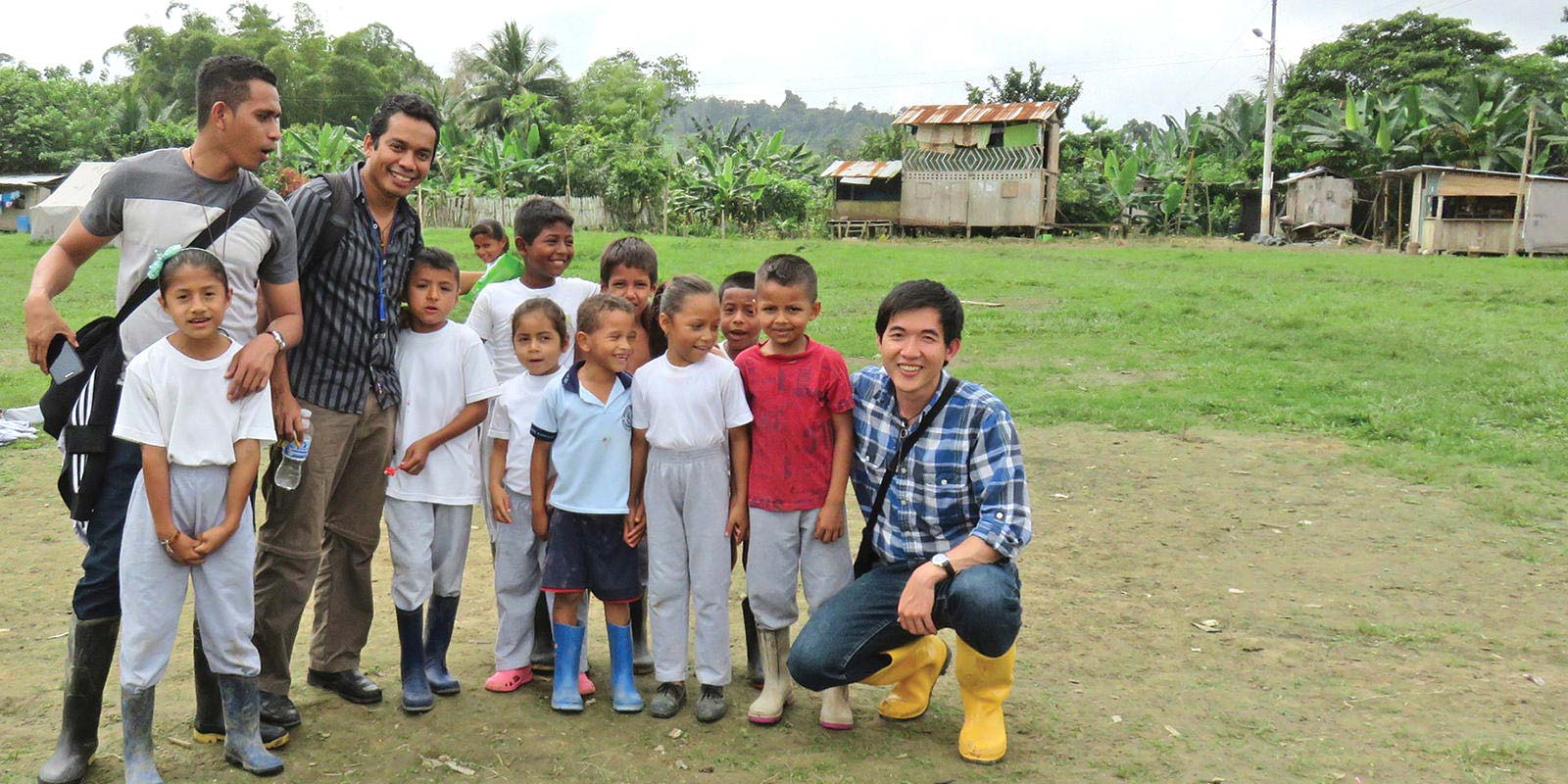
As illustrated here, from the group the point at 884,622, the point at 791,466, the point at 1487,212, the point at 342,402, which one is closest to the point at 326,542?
the point at 342,402

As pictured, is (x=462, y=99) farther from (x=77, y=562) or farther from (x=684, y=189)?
(x=77, y=562)

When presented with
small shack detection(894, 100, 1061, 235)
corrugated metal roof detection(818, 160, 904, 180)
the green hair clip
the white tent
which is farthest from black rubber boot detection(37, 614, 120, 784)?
corrugated metal roof detection(818, 160, 904, 180)

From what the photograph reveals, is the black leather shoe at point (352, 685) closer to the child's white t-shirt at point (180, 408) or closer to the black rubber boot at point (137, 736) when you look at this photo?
the black rubber boot at point (137, 736)

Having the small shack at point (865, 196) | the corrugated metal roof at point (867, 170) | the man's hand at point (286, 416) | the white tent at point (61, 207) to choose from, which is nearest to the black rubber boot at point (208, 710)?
the man's hand at point (286, 416)

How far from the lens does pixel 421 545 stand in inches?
145

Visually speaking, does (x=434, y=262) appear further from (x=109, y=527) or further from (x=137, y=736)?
(x=137, y=736)

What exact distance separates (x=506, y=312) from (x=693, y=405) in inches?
36.8

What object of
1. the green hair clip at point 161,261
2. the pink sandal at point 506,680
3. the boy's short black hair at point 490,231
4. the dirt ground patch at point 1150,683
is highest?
the boy's short black hair at point 490,231

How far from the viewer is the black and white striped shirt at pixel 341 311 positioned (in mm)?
3455

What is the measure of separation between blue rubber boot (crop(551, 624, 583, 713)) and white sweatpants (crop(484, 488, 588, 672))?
0.28 feet

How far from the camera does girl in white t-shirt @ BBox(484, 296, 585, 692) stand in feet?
12.5

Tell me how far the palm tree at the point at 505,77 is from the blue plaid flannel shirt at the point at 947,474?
4156 cm

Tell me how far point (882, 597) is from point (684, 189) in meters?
28.0

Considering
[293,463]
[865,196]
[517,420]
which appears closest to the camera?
[293,463]
